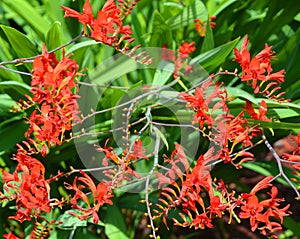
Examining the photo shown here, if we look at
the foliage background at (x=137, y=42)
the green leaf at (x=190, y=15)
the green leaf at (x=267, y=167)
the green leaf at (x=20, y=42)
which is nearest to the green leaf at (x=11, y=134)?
the foliage background at (x=137, y=42)

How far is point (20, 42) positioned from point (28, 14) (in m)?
0.10

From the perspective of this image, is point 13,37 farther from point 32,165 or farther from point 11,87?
point 32,165

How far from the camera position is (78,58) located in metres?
1.41

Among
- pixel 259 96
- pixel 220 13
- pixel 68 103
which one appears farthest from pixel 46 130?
pixel 220 13

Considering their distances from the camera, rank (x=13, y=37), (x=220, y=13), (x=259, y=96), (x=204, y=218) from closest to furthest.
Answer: (x=204, y=218) < (x=13, y=37) < (x=259, y=96) < (x=220, y=13)

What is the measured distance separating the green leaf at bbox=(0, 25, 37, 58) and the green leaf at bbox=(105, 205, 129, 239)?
456mm

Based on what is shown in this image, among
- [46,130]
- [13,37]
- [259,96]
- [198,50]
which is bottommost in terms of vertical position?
[259,96]

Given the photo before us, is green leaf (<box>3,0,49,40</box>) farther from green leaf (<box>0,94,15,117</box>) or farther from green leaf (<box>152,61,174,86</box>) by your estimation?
green leaf (<box>152,61,174,86</box>)

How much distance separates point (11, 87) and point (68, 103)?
31 cm

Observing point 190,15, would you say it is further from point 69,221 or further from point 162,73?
point 69,221

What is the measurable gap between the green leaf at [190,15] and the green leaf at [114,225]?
1.97 ft

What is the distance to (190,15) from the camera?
162 cm

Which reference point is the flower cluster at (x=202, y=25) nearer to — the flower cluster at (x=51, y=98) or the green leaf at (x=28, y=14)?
the green leaf at (x=28, y=14)

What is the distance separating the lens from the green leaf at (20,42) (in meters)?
1.34
